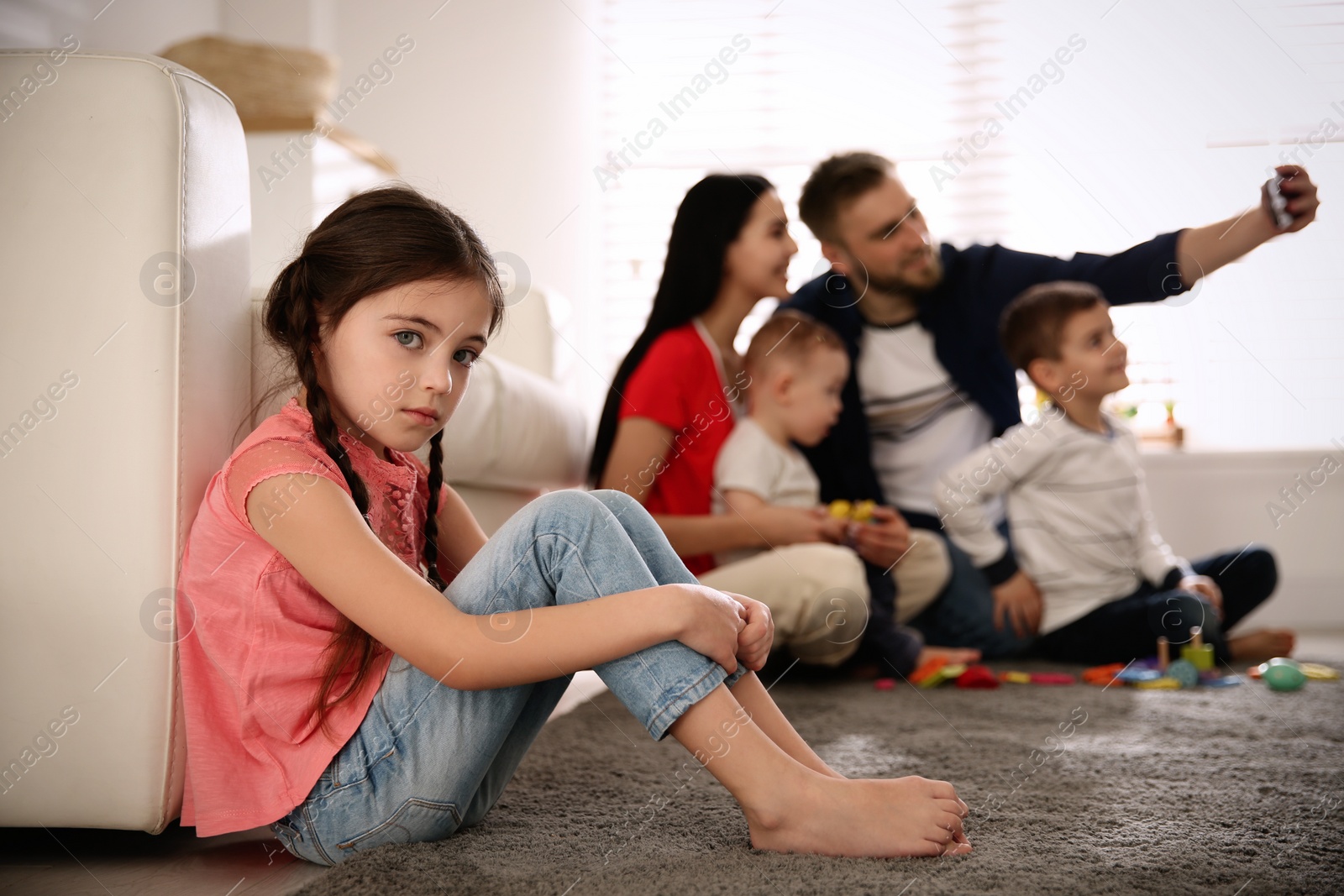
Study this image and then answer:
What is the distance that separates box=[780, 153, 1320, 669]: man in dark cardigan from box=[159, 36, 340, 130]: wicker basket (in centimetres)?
102

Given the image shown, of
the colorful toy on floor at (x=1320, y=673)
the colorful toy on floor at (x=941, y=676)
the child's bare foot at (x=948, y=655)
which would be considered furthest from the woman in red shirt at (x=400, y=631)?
the colorful toy on floor at (x=1320, y=673)

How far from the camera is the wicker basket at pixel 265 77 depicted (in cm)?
200

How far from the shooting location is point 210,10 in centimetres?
254

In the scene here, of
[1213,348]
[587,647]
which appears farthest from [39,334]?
[1213,348]

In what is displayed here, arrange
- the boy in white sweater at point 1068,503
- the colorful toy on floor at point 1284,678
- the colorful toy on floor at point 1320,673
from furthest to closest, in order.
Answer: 1. the boy in white sweater at point 1068,503
2. the colorful toy on floor at point 1320,673
3. the colorful toy on floor at point 1284,678

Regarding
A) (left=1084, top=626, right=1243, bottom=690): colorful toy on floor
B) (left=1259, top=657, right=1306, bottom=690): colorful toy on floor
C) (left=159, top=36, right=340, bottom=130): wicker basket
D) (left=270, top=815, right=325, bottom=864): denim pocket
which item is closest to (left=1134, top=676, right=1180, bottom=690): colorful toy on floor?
(left=1084, top=626, right=1243, bottom=690): colorful toy on floor

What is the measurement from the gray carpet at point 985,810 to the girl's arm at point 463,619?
0.14m

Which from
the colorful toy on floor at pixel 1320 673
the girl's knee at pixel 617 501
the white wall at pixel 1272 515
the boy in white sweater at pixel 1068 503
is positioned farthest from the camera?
the white wall at pixel 1272 515

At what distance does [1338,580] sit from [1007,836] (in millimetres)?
2031

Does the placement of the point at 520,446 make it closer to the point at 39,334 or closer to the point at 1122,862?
the point at 39,334

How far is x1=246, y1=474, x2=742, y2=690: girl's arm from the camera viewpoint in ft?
2.12

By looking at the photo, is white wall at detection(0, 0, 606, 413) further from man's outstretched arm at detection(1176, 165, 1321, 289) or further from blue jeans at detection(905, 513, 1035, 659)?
man's outstretched arm at detection(1176, 165, 1321, 289)

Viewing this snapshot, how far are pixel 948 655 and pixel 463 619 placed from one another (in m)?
1.09

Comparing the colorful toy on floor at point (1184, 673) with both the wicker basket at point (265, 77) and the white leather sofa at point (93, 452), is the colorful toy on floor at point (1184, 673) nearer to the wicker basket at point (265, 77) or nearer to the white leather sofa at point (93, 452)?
the white leather sofa at point (93, 452)
